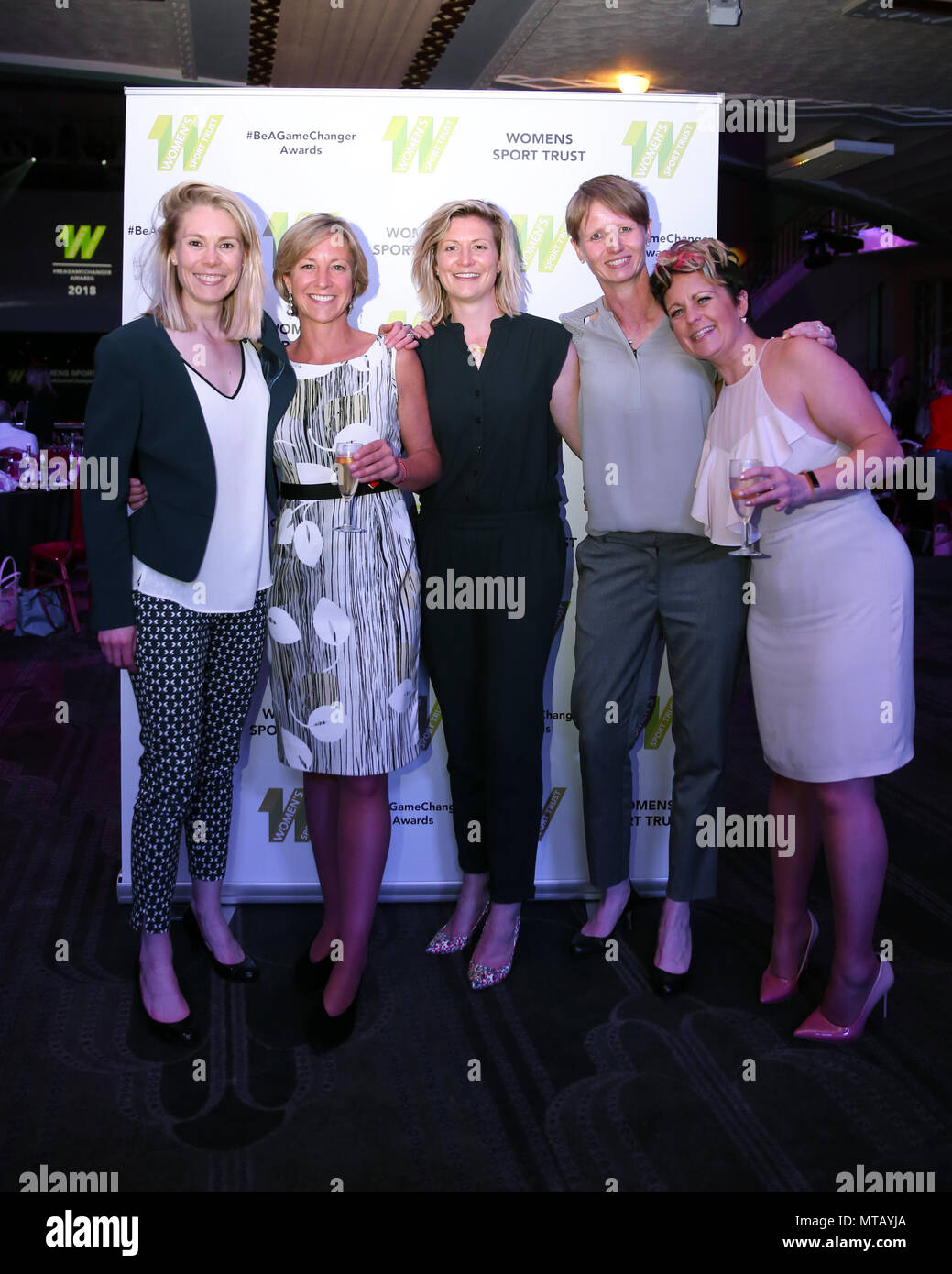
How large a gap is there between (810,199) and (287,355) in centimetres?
1111

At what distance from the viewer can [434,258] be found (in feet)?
8.23

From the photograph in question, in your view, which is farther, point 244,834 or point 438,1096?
point 244,834

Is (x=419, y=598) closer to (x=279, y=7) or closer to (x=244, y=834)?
(x=244, y=834)

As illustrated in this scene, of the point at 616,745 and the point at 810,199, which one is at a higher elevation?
the point at 810,199

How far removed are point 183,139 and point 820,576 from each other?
1.89m

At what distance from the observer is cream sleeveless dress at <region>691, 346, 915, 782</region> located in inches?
83.4

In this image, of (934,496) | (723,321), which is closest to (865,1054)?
(723,321)

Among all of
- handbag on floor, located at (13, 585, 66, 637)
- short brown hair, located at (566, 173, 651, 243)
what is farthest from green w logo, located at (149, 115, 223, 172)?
handbag on floor, located at (13, 585, 66, 637)

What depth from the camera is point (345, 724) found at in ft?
7.71

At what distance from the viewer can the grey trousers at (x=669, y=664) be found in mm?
2412

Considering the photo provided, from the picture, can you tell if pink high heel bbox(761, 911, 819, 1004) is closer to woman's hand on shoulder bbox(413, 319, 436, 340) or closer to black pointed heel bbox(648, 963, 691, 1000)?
black pointed heel bbox(648, 963, 691, 1000)

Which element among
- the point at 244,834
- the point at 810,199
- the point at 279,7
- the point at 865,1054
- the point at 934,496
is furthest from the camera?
the point at 810,199

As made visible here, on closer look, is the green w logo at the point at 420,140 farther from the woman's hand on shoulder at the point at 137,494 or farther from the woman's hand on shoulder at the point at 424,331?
the woman's hand on shoulder at the point at 137,494

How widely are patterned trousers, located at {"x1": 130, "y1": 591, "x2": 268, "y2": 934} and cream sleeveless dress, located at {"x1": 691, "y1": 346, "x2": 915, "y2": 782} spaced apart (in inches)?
43.1
